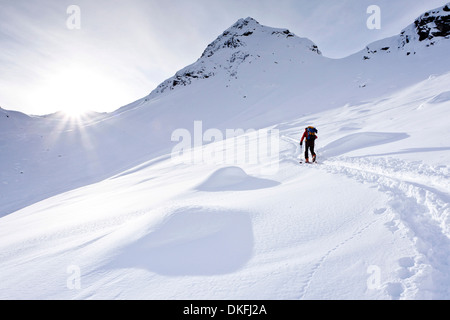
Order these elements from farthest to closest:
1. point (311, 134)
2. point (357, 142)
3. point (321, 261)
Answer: point (357, 142), point (311, 134), point (321, 261)

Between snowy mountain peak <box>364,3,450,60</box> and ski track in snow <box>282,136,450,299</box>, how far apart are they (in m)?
46.0

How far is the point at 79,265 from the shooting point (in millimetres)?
2525

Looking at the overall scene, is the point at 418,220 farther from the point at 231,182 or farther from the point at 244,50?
the point at 244,50

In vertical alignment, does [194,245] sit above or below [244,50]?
below

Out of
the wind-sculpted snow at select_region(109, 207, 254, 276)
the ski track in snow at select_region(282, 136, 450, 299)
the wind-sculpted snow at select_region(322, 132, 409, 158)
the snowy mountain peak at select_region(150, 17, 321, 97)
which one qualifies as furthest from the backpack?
the snowy mountain peak at select_region(150, 17, 321, 97)

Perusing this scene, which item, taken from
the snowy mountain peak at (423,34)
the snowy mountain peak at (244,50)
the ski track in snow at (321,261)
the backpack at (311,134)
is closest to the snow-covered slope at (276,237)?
the ski track in snow at (321,261)

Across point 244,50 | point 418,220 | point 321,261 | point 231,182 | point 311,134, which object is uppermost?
point 244,50

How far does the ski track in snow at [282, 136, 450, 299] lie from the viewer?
174cm

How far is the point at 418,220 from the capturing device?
8.77 feet

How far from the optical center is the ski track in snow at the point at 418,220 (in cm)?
174

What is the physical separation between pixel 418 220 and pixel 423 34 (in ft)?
176

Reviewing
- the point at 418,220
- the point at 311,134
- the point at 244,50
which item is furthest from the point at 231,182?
the point at 244,50

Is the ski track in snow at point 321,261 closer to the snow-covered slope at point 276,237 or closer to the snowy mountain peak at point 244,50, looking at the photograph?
the snow-covered slope at point 276,237

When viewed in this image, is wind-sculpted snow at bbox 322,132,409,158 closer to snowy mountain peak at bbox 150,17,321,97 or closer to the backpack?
the backpack
